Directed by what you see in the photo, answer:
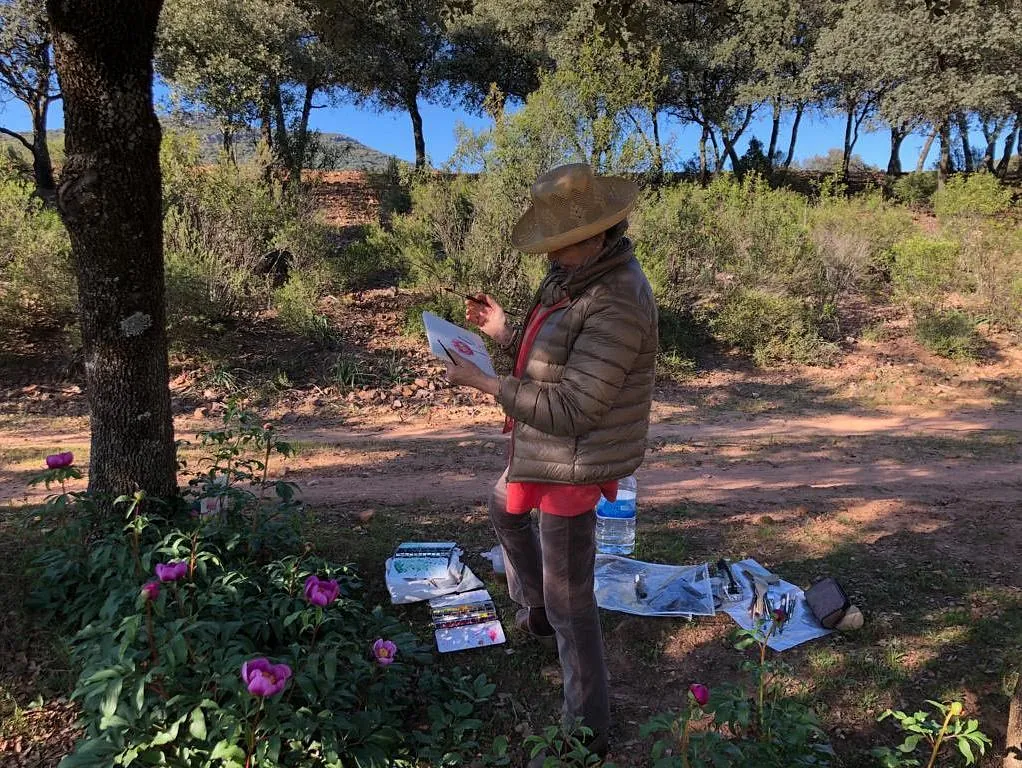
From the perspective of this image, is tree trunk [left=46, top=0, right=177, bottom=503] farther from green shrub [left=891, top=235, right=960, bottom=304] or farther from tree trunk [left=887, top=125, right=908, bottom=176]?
tree trunk [left=887, top=125, right=908, bottom=176]

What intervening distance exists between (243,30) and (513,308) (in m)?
8.86

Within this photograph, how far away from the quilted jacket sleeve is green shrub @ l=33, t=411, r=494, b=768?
0.80 metres

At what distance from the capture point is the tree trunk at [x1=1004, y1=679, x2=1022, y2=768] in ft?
6.27

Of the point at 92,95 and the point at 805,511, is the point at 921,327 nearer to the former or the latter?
the point at 805,511

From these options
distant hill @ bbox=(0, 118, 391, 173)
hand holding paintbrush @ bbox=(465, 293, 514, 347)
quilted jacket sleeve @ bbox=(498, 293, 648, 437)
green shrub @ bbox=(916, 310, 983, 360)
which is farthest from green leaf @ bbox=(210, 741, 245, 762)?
green shrub @ bbox=(916, 310, 983, 360)

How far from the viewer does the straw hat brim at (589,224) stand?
6.68 feet

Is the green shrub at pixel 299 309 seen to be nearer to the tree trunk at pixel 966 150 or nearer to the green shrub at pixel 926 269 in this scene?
the green shrub at pixel 926 269

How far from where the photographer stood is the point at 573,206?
2.08 metres

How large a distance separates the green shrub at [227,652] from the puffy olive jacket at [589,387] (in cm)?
76

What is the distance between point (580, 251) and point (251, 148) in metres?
14.3

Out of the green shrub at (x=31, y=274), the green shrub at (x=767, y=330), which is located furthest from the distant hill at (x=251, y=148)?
the green shrub at (x=767, y=330)

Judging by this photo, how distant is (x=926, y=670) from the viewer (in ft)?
9.05

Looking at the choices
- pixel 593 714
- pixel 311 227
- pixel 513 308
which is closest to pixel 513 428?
pixel 593 714

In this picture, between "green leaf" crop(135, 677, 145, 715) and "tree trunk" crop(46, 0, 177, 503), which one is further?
"tree trunk" crop(46, 0, 177, 503)
